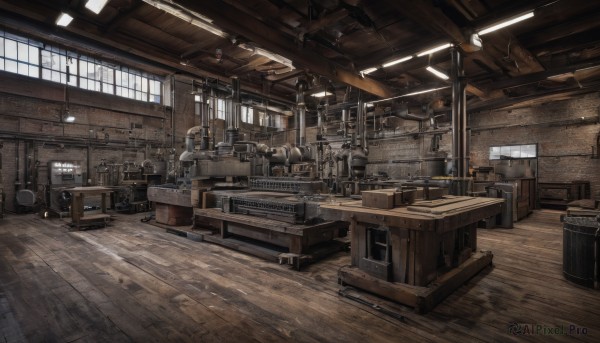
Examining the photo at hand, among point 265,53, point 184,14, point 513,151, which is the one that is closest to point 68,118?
point 184,14

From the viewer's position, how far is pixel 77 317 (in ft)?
8.00

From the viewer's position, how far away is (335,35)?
5.24 m

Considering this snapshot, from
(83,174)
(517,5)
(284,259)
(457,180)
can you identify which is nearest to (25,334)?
(284,259)

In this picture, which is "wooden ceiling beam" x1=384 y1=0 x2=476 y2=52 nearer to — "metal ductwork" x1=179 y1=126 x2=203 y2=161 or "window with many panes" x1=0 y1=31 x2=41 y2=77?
"metal ductwork" x1=179 y1=126 x2=203 y2=161

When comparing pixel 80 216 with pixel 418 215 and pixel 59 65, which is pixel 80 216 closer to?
pixel 59 65

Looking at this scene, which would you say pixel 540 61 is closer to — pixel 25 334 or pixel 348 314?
pixel 348 314

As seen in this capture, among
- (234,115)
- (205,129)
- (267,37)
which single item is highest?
(267,37)

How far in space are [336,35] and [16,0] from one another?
194 inches

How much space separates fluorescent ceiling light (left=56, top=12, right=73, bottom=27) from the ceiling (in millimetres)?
116

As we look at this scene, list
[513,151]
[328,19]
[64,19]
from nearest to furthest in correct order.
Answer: [328,19] < [64,19] < [513,151]

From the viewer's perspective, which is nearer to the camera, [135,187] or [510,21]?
[510,21]

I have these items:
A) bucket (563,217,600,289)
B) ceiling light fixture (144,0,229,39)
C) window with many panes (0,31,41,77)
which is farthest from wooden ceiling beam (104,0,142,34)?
bucket (563,217,600,289)

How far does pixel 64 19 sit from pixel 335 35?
4.44 metres

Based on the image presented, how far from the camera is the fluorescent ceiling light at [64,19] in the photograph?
4.34 m
